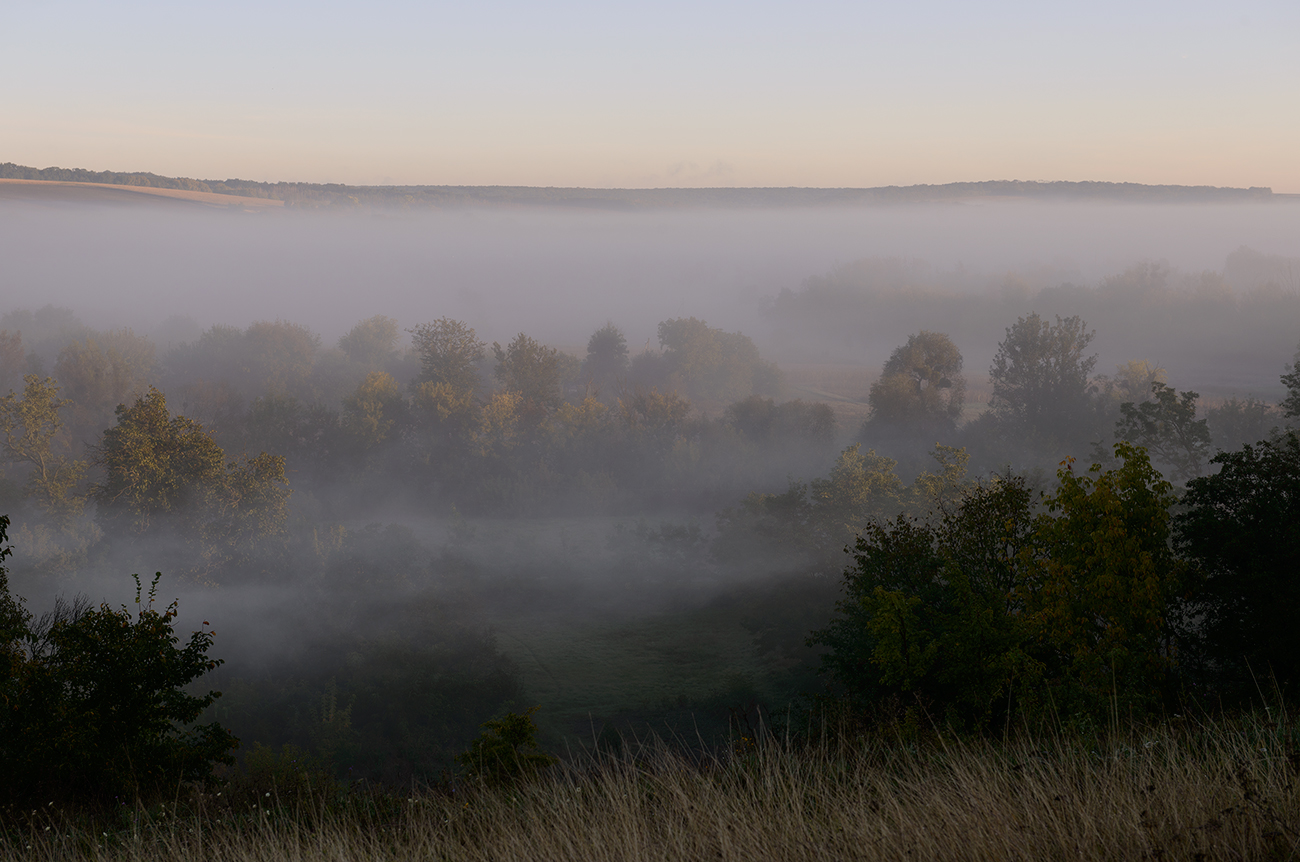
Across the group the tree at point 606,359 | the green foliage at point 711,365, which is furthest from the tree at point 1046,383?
the tree at point 606,359

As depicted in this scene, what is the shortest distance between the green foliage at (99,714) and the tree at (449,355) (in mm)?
110023

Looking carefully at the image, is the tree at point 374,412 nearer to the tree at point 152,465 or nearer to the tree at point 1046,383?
the tree at point 152,465

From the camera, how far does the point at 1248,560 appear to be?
2830 centimetres

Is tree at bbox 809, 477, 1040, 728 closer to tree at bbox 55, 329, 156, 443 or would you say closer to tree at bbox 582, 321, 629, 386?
tree at bbox 55, 329, 156, 443

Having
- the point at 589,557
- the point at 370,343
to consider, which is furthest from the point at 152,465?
the point at 370,343

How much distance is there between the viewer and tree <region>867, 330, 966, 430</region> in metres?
112

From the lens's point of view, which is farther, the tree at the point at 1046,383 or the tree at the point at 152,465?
the tree at the point at 1046,383

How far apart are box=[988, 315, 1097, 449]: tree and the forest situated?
0.43m

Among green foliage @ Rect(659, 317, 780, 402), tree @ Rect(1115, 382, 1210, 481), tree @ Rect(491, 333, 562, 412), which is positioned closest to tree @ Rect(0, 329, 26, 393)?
tree @ Rect(491, 333, 562, 412)

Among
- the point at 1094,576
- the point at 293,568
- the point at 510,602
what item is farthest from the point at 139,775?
the point at 510,602

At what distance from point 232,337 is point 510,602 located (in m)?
112

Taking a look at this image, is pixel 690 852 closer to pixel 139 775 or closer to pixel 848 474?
pixel 139 775

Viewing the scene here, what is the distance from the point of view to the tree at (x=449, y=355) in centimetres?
13225

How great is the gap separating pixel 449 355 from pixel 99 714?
Result: 393ft
